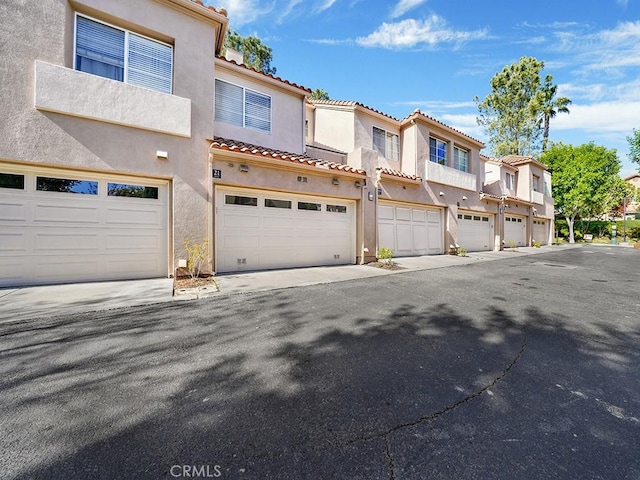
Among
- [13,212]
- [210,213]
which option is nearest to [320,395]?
[210,213]

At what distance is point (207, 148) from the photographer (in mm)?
7391

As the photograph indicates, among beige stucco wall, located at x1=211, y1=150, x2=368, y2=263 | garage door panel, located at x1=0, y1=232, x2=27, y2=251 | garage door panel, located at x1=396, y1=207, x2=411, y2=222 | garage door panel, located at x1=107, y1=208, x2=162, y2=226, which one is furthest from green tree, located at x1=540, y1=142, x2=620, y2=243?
garage door panel, located at x1=0, y1=232, x2=27, y2=251

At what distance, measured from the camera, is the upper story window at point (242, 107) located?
28.3 ft

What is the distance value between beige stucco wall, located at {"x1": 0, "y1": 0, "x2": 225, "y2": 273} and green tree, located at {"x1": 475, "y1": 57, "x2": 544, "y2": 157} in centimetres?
3161

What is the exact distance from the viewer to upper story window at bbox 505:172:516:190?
66.6 feet

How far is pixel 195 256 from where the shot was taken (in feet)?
22.8

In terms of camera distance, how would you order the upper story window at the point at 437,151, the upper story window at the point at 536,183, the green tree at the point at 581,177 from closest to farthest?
1. the upper story window at the point at 437,151
2. the upper story window at the point at 536,183
3. the green tree at the point at 581,177

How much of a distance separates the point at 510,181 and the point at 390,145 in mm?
13626

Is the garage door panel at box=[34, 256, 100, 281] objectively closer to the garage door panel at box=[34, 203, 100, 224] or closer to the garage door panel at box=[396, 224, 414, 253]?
the garage door panel at box=[34, 203, 100, 224]

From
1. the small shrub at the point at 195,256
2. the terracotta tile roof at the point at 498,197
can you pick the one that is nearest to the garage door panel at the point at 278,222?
the small shrub at the point at 195,256

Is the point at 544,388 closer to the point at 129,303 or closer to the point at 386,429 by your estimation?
the point at 386,429

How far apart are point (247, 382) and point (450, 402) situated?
1758 millimetres

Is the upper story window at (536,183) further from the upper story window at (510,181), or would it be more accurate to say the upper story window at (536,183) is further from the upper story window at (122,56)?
the upper story window at (122,56)

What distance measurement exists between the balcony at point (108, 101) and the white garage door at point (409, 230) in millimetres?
7739
